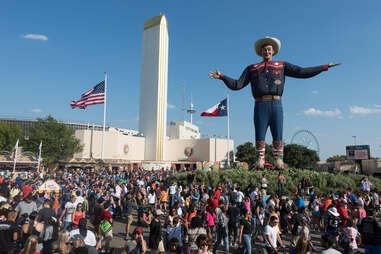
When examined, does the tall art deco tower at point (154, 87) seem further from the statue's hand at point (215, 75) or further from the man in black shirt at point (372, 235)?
the man in black shirt at point (372, 235)

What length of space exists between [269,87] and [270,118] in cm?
209

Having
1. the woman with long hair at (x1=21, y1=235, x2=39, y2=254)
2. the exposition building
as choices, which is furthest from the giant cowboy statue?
the exposition building

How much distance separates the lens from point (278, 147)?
18594 millimetres

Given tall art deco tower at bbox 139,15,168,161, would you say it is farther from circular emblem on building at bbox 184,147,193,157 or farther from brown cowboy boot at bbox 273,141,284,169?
brown cowboy boot at bbox 273,141,284,169

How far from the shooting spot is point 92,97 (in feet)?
99.3

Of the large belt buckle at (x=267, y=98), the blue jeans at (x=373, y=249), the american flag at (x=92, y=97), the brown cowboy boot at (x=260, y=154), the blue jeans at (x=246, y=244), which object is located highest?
the american flag at (x=92, y=97)

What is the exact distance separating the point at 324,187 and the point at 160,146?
3469 cm

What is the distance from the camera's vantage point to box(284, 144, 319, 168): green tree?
60.3 metres

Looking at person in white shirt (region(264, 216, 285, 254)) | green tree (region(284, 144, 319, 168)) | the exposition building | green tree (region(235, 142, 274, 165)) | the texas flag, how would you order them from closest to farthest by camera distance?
person in white shirt (region(264, 216, 285, 254)) → the texas flag → the exposition building → green tree (region(235, 142, 274, 165)) → green tree (region(284, 144, 319, 168))

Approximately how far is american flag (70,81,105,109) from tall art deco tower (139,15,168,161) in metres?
18.5

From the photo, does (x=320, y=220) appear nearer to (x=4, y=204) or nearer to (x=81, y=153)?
(x=4, y=204)

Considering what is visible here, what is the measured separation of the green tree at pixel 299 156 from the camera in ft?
198

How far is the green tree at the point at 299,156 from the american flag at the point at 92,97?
147 ft

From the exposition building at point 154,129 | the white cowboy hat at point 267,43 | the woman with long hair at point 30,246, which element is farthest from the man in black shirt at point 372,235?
the exposition building at point 154,129
